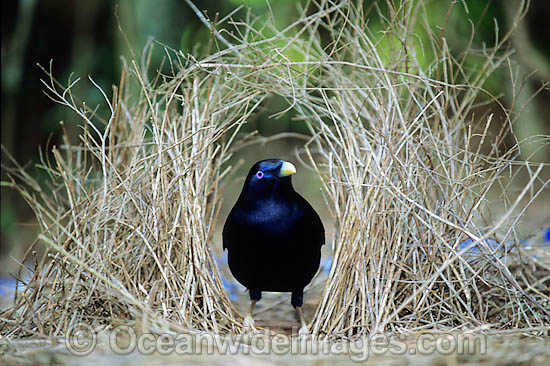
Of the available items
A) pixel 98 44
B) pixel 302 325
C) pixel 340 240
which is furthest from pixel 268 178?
pixel 98 44

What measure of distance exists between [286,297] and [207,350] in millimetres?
1266

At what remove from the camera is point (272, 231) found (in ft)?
7.27

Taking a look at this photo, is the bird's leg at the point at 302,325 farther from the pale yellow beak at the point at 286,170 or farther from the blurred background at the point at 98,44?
the blurred background at the point at 98,44

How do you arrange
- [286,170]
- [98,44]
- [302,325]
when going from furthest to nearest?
1. [98,44]
2. [302,325]
3. [286,170]

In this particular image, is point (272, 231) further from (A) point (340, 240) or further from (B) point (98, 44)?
(B) point (98, 44)

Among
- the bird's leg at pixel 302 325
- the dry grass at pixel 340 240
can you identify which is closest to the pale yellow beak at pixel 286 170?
the dry grass at pixel 340 240

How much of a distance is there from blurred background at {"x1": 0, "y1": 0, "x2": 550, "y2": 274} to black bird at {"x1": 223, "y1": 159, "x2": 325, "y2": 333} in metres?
2.17

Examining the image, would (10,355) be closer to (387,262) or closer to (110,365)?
(110,365)

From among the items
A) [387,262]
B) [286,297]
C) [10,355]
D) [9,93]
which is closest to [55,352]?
[10,355]

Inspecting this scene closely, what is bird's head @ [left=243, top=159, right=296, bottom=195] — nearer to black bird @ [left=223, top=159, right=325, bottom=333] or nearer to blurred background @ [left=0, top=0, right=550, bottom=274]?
black bird @ [left=223, top=159, right=325, bottom=333]

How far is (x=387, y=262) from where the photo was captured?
87.1 inches

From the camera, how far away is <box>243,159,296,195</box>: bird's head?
224 centimetres

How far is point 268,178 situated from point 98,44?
3834 mm

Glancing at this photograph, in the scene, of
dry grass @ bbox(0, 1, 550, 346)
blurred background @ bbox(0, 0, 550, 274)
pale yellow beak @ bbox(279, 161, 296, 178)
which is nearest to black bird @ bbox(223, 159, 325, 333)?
pale yellow beak @ bbox(279, 161, 296, 178)
